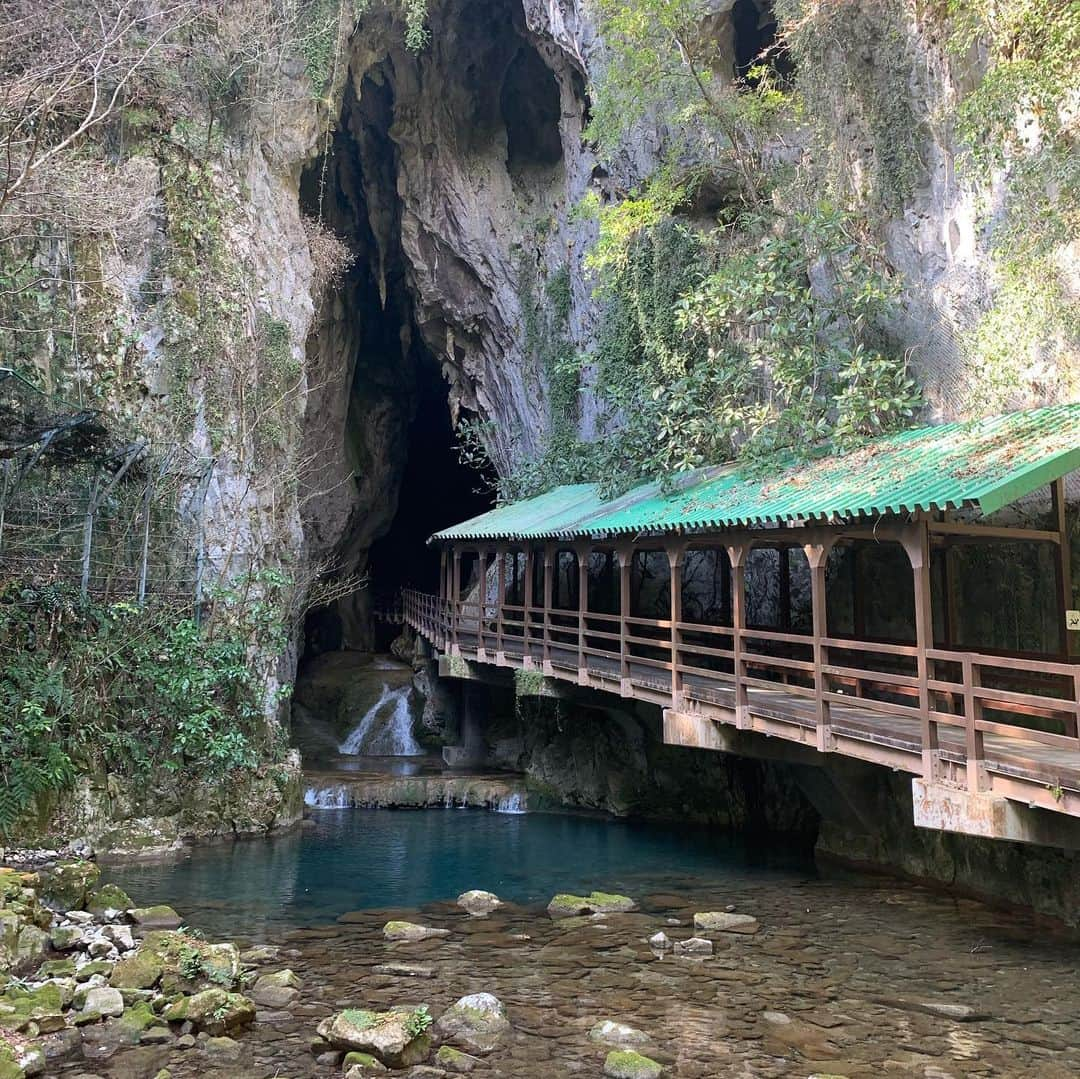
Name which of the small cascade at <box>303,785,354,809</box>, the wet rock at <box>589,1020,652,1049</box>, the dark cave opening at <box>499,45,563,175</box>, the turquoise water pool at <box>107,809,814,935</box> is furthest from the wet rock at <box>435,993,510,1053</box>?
the dark cave opening at <box>499,45,563,175</box>

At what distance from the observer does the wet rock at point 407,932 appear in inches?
377

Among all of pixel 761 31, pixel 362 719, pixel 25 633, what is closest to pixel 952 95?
pixel 761 31

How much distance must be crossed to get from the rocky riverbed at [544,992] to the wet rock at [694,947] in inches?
1.0

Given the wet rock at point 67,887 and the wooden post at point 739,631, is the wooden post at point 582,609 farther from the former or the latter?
the wet rock at point 67,887

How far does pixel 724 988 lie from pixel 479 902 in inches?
147

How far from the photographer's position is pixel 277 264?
19906 mm

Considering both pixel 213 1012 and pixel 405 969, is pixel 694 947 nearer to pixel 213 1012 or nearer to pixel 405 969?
pixel 405 969

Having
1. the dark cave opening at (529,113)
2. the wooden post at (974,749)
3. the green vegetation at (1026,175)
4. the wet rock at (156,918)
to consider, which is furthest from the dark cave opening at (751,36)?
the wet rock at (156,918)

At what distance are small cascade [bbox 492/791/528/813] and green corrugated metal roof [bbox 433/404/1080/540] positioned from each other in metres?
5.64

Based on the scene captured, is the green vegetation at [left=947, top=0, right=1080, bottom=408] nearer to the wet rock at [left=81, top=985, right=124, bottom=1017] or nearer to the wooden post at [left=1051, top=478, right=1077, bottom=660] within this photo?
the wooden post at [left=1051, top=478, right=1077, bottom=660]

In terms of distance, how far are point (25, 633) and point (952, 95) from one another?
15.6 m

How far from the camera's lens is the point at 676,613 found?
1270 centimetres

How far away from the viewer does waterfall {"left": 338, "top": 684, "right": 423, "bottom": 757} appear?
76.7ft

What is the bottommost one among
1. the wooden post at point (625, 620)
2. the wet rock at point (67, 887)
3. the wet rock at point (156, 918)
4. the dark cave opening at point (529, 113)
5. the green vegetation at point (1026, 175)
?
the wet rock at point (156, 918)
